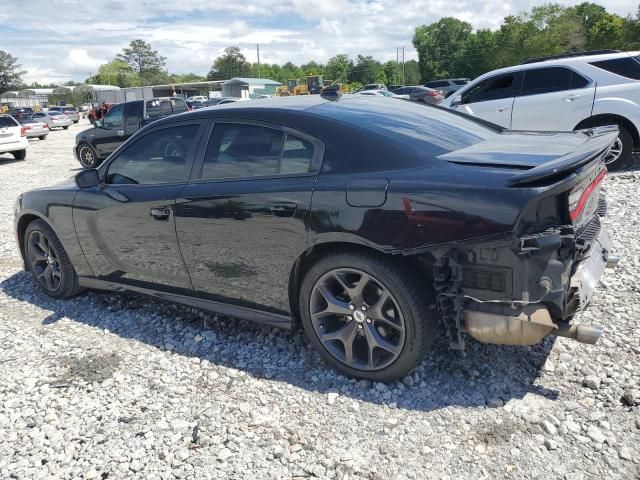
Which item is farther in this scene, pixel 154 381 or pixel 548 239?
pixel 154 381

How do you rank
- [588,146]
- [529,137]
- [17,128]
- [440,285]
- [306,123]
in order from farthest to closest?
1. [17,128]
2. [529,137]
3. [306,123]
4. [588,146]
5. [440,285]

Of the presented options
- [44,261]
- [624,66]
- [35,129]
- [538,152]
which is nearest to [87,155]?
[44,261]

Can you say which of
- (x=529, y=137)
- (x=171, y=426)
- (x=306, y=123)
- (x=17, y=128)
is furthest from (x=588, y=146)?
(x=17, y=128)

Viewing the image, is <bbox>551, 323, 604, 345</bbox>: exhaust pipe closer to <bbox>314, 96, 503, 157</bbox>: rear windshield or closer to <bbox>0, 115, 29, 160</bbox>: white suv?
<bbox>314, 96, 503, 157</bbox>: rear windshield

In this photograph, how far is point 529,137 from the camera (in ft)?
11.2

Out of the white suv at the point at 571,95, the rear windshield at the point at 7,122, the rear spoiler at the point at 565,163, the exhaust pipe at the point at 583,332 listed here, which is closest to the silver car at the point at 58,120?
the rear windshield at the point at 7,122

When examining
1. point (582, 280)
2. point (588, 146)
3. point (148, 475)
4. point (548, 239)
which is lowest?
point (148, 475)

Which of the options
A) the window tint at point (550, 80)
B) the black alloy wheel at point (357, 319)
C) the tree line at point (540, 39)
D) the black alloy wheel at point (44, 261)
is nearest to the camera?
the black alloy wheel at point (357, 319)

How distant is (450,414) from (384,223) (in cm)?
107

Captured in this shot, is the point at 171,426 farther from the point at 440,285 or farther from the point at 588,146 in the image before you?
the point at 588,146

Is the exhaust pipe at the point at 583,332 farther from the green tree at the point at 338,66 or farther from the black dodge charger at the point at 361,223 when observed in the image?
the green tree at the point at 338,66

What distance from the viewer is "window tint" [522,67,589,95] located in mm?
7980

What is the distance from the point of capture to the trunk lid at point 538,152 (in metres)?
2.42

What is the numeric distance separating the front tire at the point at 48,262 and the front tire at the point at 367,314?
2.45 m
